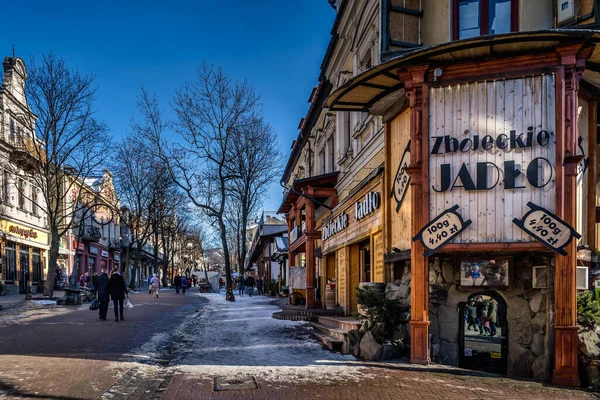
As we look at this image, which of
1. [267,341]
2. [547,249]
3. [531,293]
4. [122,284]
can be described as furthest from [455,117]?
[122,284]

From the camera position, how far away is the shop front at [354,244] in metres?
12.2

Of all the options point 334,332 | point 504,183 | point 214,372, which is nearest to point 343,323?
point 334,332

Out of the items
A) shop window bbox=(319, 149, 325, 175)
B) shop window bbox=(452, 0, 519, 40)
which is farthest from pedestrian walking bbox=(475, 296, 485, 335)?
shop window bbox=(319, 149, 325, 175)

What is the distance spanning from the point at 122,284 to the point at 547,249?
41.0 feet

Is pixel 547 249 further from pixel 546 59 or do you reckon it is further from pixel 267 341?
pixel 267 341

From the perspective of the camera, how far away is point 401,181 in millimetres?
10398

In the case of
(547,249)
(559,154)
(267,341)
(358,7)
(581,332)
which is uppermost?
(358,7)

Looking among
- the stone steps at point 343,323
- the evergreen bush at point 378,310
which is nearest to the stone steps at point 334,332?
the stone steps at point 343,323

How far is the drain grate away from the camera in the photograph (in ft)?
23.7

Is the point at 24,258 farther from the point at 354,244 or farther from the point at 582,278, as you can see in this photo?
the point at 582,278

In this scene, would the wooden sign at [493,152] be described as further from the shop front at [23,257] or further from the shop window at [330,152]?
the shop front at [23,257]

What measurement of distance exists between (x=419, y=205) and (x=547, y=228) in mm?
1886

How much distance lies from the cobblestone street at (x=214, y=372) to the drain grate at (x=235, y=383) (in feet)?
0.04

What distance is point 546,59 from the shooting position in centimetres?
821
